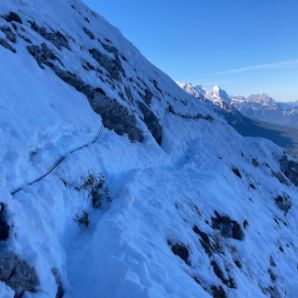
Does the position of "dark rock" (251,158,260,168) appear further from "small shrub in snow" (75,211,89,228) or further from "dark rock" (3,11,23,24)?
"small shrub in snow" (75,211,89,228)

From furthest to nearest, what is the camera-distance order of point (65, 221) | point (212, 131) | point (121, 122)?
point (212, 131)
point (121, 122)
point (65, 221)

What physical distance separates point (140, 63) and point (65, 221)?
53.7 meters

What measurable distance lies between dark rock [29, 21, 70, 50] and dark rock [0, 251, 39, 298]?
84.6 feet

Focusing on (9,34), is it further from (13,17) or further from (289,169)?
(289,169)

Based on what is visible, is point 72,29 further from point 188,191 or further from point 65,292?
point 65,292

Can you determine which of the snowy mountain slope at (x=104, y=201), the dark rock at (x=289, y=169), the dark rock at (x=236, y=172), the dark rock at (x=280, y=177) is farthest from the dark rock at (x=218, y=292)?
the dark rock at (x=289, y=169)

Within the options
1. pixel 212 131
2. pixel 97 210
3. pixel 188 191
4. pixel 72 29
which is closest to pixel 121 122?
pixel 188 191

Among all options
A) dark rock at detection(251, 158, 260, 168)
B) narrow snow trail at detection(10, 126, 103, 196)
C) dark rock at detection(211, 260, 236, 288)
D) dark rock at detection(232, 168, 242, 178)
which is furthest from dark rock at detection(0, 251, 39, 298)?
dark rock at detection(251, 158, 260, 168)

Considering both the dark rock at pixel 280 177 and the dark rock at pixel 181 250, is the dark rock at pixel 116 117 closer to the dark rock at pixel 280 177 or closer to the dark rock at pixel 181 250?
the dark rock at pixel 181 250

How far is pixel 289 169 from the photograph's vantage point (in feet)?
207

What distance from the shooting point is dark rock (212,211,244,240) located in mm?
23362

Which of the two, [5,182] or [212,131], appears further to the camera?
[212,131]

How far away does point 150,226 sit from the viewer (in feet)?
55.7

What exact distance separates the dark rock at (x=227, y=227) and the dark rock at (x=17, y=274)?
1374 centimetres
